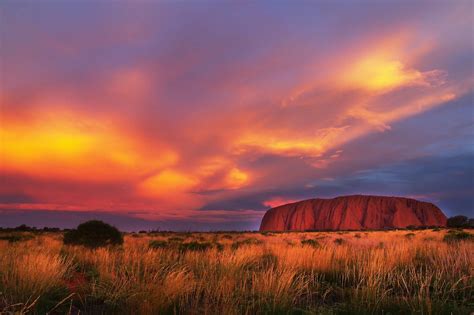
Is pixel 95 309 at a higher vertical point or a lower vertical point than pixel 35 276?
lower

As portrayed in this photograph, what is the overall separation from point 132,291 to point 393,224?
13984 centimetres

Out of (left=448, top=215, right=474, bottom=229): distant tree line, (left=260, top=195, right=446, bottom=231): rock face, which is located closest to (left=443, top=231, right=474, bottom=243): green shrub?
(left=448, top=215, right=474, bottom=229): distant tree line

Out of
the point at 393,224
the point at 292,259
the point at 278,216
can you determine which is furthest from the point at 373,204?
the point at 292,259

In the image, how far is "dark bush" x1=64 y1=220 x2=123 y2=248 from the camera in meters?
21.4

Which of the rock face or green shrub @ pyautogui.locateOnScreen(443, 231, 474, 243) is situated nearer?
green shrub @ pyautogui.locateOnScreen(443, 231, 474, 243)

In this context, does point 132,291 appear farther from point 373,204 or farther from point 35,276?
point 373,204

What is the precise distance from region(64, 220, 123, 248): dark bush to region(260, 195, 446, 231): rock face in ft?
395

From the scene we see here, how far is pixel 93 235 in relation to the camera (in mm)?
21703

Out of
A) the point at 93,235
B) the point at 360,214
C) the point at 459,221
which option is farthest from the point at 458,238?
the point at 360,214

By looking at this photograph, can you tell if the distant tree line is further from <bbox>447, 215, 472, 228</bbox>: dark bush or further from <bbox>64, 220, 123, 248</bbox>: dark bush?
<bbox>64, 220, 123, 248</bbox>: dark bush

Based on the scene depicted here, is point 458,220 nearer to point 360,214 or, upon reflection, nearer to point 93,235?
point 360,214

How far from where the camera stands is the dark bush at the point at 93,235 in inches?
842

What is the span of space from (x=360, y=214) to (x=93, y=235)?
13268 centimetres

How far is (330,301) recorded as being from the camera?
258 inches
